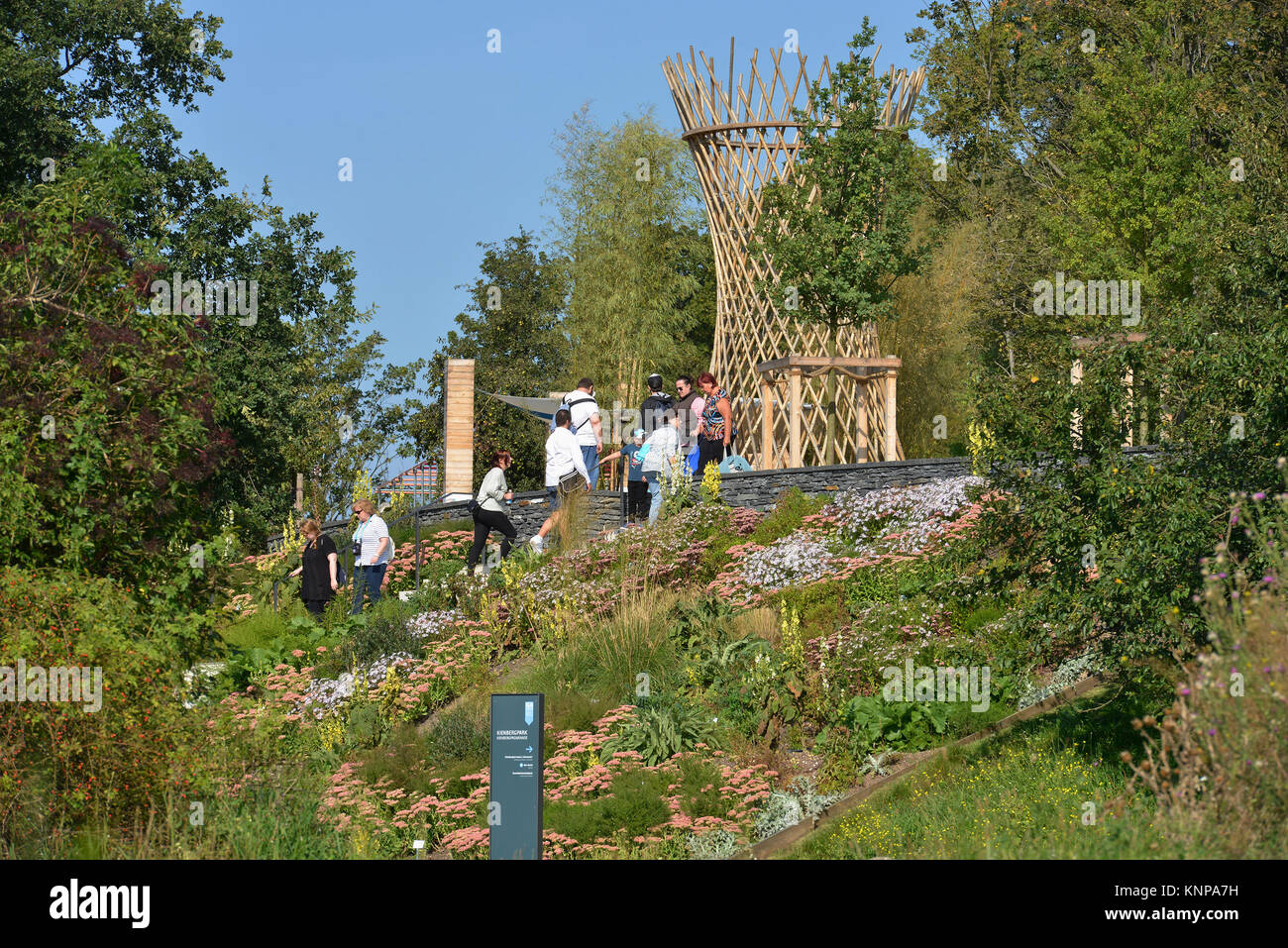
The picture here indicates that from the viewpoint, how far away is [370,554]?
14016 millimetres

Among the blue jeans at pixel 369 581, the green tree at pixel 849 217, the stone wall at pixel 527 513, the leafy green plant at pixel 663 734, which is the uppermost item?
the green tree at pixel 849 217

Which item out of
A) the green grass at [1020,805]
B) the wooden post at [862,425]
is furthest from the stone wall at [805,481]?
the green grass at [1020,805]

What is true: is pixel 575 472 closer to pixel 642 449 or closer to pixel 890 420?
pixel 642 449

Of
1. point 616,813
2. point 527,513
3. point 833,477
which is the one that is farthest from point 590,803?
point 527,513

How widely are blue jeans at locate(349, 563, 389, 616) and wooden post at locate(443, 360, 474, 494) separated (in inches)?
194

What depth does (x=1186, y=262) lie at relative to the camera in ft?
56.7

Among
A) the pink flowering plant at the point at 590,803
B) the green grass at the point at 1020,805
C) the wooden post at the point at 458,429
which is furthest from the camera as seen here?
the wooden post at the point at 458,429

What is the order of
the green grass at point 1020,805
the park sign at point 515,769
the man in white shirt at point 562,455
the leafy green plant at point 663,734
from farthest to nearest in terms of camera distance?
1. the man in white shirt at point 562,455
2. the leafy green plant at point 663,734
3. the park sign at point 515,769
4. the green grass at point 1020,805

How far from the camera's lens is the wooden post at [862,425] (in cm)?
1970

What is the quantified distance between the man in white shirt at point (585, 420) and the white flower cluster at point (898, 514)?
2.97 meters

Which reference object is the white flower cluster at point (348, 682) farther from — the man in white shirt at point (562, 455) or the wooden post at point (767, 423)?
the wooden post at point (767, 423)

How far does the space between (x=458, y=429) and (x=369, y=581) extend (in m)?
5.52

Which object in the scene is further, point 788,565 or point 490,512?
point 490,512

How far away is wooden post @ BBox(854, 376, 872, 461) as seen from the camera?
A: 19.7 m
